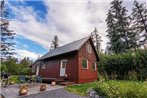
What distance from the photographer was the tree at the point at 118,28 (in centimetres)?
2556

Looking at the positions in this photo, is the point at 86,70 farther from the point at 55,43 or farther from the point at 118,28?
the point at 55,43

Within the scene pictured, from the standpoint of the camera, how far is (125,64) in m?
18.5

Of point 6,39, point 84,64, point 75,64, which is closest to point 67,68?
point 75,64

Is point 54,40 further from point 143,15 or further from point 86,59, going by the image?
point 86,59

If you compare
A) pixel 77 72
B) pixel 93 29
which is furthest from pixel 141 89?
pixel 93 29

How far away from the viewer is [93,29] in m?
41.2

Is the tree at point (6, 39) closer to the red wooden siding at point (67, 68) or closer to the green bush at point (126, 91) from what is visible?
the red wooden siding at point (67, 68)

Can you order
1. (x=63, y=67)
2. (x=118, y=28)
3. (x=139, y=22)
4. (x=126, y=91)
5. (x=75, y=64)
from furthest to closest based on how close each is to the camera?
(x=118, y=28) → (x=139, y=22) → (x=63, y=67) → (x=75, y=64) → (x=126, y=91)

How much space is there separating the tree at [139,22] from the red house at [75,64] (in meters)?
11.4

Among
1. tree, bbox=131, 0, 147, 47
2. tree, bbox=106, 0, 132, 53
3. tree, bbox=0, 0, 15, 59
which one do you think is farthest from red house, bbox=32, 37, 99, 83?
tree, bbox=0, 0, 15, 59

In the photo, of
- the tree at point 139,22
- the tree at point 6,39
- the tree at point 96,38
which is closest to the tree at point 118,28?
the tree at point 139,22

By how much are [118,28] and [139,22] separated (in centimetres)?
378

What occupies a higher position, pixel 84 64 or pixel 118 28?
pixel 118 28

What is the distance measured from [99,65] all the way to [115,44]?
7.02m
